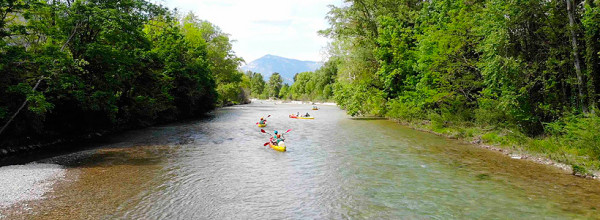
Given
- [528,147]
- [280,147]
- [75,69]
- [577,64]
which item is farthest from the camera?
[280,147]

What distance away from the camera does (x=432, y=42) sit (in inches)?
903

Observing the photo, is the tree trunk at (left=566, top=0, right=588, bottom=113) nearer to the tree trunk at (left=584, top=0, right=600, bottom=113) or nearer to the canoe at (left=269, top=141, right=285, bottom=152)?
the tree trunk at (left=584, top=0, right=600, bottom=113)

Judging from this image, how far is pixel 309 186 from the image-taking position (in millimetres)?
11336

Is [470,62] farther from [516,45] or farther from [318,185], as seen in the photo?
[318,185]

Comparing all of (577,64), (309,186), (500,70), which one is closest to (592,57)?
(577,64)

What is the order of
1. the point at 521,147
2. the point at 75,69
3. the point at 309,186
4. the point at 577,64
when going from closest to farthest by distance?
1. the point at 309,186
2. the point at 577,64
3. the point at 521,147
4. the point at 75,69

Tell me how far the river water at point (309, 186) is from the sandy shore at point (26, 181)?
1.25ft

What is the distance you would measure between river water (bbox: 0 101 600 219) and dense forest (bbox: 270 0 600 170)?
1943 mm

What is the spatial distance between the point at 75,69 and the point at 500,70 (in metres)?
20.9

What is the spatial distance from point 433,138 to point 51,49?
837 inches

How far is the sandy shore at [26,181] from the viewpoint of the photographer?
31.7ft

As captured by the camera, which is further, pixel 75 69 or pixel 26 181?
pixel 75 69

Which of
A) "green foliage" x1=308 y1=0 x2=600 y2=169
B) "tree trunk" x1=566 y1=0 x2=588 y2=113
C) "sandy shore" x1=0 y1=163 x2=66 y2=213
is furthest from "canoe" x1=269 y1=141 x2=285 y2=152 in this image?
"tree trunk" x1=566 y1=0 x2=588 y2=113

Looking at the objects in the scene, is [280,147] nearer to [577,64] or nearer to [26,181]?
[26,181]
